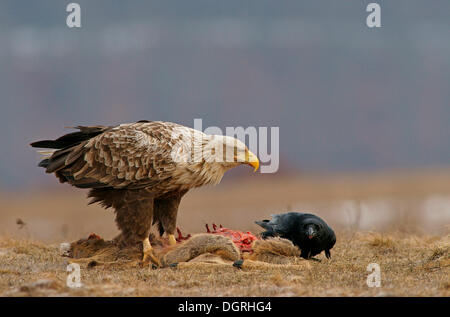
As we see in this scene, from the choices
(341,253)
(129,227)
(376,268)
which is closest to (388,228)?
(341,253)

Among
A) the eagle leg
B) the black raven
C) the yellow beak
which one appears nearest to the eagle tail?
the eagle leg

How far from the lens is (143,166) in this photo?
910 cm

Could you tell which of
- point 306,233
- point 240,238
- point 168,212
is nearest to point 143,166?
point 168,212

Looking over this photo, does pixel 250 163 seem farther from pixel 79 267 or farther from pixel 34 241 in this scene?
pixel 34 241

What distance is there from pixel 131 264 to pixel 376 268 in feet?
9.90

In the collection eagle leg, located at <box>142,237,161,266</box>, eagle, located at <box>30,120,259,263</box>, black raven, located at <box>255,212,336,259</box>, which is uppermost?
eagle, located at <box>30,120,259,263</box>

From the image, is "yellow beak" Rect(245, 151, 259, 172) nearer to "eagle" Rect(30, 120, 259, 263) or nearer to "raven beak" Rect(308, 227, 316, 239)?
"eagle" Rect(30, 120, 259, 263)

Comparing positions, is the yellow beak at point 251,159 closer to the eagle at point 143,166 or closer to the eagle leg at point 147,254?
the eagle at point 143,166

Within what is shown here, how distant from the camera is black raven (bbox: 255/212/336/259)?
30.3 feet

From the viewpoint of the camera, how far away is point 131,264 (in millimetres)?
8945

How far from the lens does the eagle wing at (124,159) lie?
29.8 ft

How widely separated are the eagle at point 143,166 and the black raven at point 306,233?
0.90m

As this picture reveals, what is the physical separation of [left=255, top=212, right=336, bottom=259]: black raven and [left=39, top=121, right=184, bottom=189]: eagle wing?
66.7 inches

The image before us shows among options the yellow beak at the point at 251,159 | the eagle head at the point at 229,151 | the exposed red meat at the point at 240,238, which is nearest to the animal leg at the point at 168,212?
the exposed red meat at the point at 240,238
